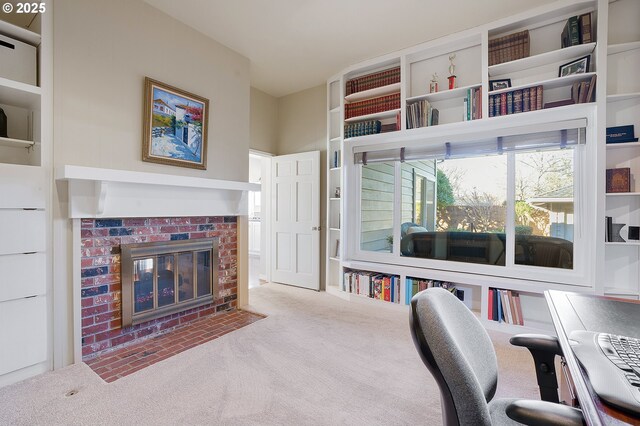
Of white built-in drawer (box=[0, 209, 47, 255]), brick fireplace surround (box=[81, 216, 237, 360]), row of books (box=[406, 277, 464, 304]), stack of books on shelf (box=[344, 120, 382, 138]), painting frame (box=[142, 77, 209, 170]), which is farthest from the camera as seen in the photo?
stack of books on shelf (box=[344, 120, 382, 138])

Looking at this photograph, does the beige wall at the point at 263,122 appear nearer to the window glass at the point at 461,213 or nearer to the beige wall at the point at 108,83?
the beige wall at the point at 108,83

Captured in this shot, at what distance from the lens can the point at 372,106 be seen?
3.68 metres

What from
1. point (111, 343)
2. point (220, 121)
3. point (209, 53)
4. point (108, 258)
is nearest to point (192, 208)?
point (108, 258)

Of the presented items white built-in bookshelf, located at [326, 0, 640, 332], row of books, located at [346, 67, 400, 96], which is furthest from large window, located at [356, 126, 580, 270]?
row of books, located at [346, 67, 400, 96]

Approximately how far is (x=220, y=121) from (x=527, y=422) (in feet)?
11.0

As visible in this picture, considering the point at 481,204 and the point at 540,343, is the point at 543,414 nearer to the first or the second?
the point at 540,343

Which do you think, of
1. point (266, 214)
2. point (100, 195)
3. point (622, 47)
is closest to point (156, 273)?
point (100, 195)

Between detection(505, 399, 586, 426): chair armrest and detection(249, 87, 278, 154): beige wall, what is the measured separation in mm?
4091

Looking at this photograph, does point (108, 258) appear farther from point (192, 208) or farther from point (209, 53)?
point (209, 53)

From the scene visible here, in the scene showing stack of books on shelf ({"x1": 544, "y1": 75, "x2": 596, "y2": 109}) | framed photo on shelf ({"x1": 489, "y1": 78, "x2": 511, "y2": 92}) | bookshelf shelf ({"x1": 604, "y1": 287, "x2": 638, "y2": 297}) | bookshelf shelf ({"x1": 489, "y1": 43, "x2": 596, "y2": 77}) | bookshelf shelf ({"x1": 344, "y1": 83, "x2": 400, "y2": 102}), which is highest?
bookshelf shelf ({"x1": 344, "y1": 83, "x2": 400, "y2": 102})

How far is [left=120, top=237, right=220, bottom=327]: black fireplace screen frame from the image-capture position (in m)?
2.50

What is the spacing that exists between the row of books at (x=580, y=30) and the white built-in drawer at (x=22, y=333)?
463 centimetres

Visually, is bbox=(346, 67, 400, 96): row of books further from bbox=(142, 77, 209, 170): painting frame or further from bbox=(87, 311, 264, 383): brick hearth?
bbox=(87, 311, 264, 383): brick hearth

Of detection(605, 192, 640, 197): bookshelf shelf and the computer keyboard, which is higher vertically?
detection(605, 192, 640, 197): bookshelf shelf
